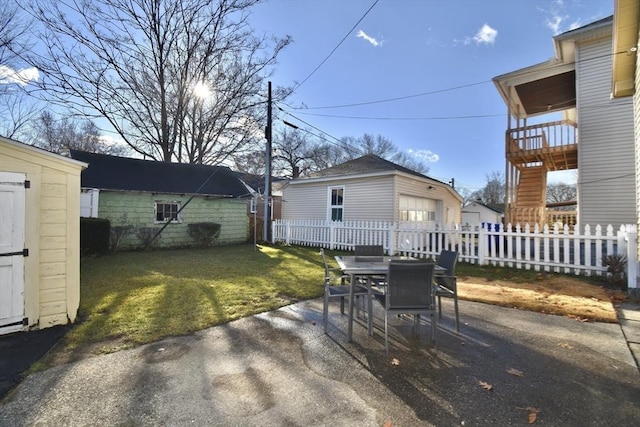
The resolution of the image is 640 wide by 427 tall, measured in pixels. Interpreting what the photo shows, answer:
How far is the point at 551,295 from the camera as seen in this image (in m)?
5.38

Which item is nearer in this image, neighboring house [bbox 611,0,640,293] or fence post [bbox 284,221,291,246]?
neighboring house [bbox 611,0,640,293]

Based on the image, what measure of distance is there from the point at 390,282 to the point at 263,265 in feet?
19.2

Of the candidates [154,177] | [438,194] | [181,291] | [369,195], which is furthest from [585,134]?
[154,177]

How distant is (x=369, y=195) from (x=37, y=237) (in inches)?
422

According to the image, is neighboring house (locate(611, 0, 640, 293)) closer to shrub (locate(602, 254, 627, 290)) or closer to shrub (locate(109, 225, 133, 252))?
shrub (locate(602, 254, 627, 290))

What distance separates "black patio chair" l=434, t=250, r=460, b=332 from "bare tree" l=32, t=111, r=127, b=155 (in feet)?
72.1

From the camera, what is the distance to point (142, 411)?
2.13m

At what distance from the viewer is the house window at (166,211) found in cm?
1254

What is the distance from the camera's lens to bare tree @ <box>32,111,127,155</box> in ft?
62.8

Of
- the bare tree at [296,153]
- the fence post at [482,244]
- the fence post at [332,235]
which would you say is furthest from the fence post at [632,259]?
the bare tree at [296,153]

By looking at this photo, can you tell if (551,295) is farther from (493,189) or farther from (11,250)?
(493,189)

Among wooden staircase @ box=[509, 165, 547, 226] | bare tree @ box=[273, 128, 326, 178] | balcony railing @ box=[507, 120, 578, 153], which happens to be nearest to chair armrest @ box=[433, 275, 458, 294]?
wooden staircase @ box=[509, 165, 547, 226]

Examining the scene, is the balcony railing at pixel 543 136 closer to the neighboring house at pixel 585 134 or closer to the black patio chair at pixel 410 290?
the neighboring house at pixel 585 134

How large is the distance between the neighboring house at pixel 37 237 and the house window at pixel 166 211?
914 centimetres
